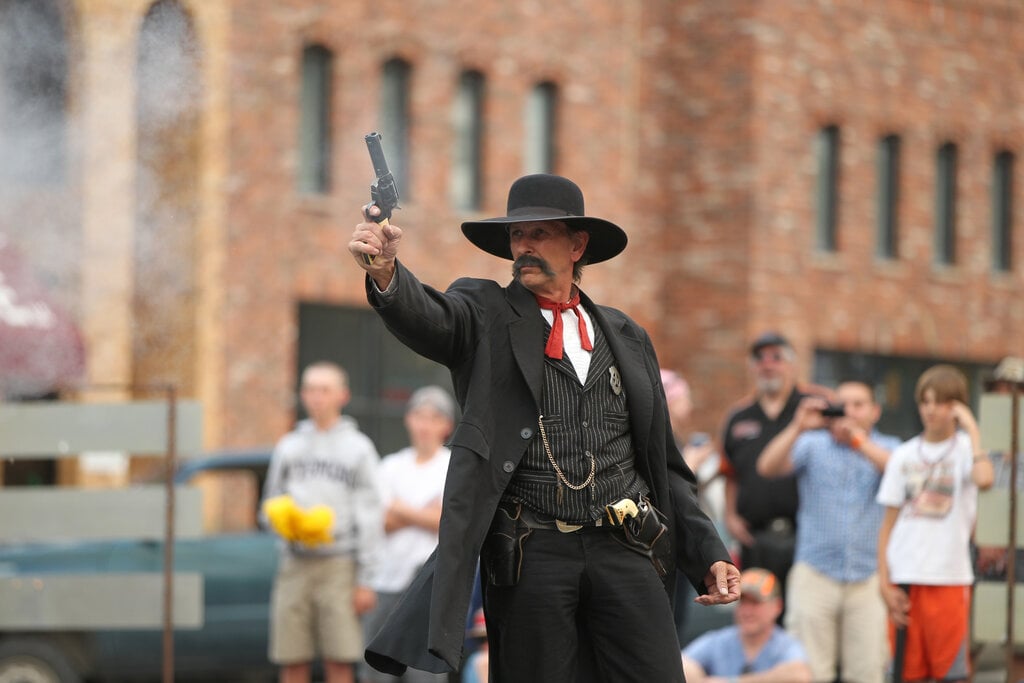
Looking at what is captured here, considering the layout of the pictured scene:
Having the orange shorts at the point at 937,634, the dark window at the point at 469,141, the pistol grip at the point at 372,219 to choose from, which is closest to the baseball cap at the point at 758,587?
the orange shorts at the point at 937,634

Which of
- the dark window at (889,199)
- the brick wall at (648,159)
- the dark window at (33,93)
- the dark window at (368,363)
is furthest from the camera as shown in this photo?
the dark window at (889,199)

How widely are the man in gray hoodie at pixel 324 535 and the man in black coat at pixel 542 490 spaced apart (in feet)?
15.8

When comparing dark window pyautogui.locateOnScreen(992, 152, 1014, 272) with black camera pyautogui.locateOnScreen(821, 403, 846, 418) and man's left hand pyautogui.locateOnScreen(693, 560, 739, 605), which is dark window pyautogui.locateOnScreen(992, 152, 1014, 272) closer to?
black camera pyautogui.locateOnScreen(821, 403, 846, 418)

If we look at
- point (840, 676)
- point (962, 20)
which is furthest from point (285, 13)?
point (840, 676)

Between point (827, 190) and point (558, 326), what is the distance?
67.3ft

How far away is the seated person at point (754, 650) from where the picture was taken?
890 cm

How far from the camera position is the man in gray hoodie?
10.2m

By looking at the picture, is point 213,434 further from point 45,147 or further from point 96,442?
point 96,442

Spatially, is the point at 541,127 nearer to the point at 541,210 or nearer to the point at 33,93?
the point at 33,93

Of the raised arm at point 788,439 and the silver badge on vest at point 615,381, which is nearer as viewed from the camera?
the silver badge on vest at point 615,381

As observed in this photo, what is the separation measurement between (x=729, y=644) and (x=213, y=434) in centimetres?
1167

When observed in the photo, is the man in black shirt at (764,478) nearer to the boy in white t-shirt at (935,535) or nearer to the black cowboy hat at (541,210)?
the boy in white t-shirt at (935,535)

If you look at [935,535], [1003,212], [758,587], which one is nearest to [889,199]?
[1003,212]

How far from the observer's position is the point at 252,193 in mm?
20312
